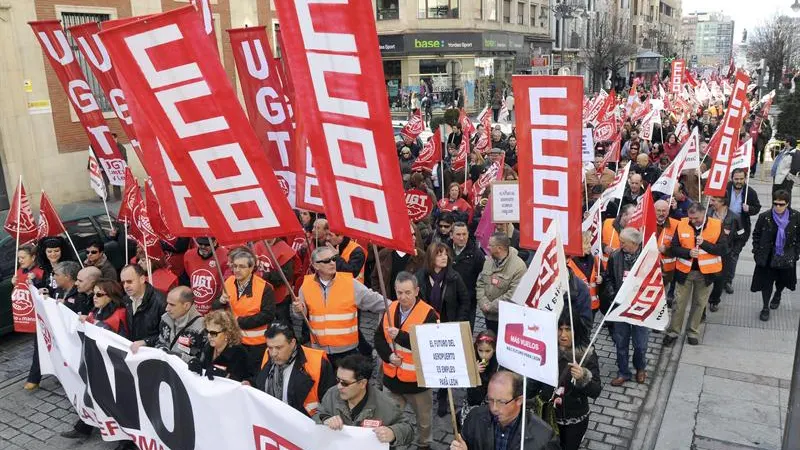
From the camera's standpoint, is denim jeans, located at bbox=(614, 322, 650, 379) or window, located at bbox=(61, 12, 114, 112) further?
window, located at bbox=(61, 12, 114, 112)

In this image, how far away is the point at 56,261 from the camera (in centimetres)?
769

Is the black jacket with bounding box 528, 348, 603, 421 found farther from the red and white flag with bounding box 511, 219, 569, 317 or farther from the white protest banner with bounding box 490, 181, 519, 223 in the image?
the white protest banner with bounding box 490, 181, 519, 223

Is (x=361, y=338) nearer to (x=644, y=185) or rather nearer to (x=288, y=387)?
(x=288, y=387)

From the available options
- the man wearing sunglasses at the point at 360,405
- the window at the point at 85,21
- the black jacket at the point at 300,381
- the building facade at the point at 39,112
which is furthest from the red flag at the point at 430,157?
the window at the point at 85,21

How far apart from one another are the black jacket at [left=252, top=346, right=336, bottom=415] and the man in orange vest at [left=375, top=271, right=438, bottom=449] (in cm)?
62

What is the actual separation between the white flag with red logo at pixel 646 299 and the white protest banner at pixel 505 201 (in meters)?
2.84

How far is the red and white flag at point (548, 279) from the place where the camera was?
4555 mm

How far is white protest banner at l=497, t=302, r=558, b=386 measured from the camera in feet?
12.8

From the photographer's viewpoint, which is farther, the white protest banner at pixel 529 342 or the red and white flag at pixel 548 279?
the red and white flag at pixel 548 279

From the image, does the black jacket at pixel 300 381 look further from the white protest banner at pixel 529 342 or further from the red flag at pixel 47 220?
the red flag at pixel 47 220

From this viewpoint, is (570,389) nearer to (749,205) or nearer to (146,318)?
(146,318)

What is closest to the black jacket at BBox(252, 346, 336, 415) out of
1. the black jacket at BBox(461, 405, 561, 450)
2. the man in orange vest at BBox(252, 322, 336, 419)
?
the man in orange vest at BBox(252, 322, 336, 419)

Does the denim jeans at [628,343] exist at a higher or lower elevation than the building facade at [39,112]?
lower

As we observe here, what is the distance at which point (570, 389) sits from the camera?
15.7ft
